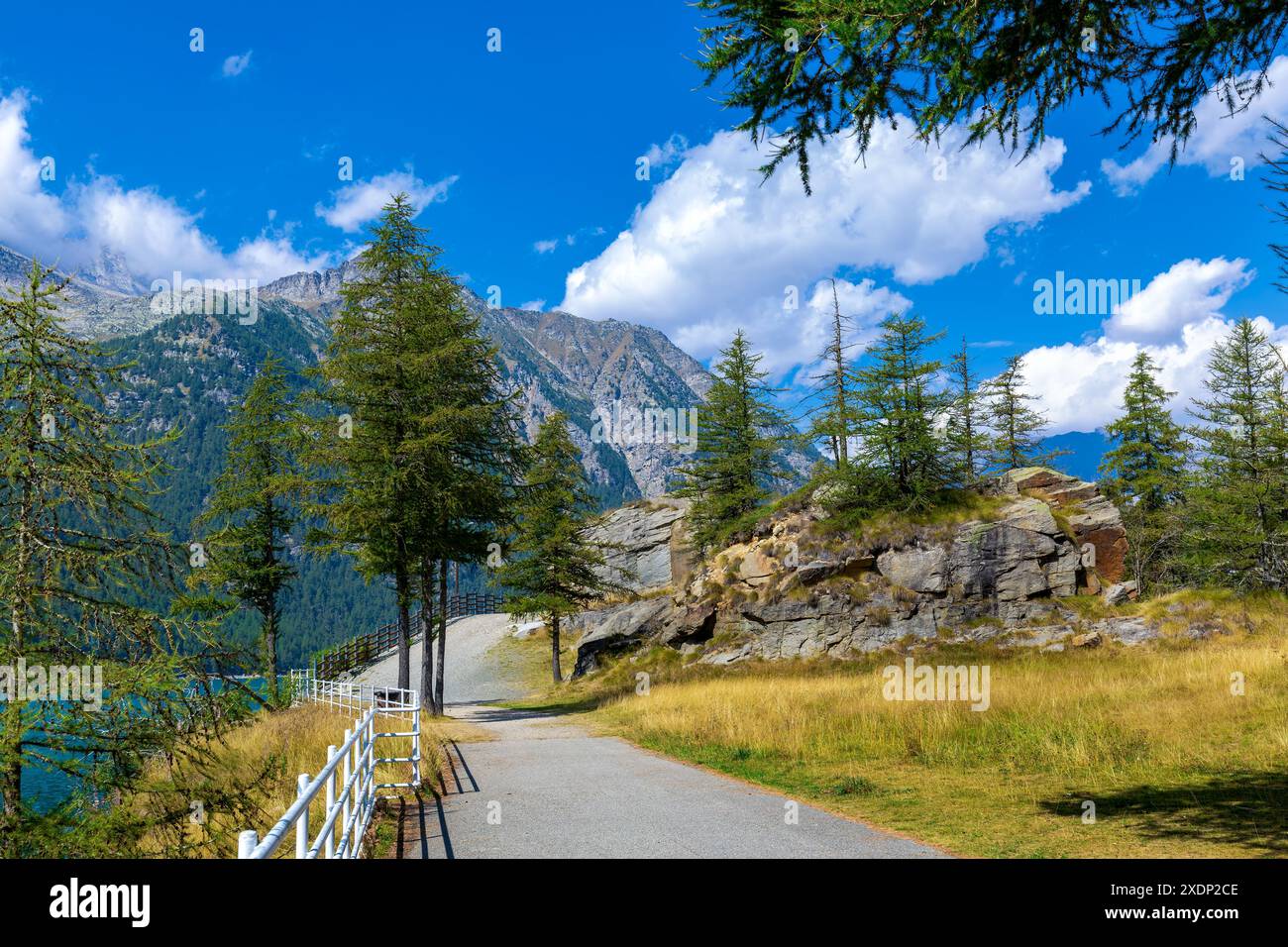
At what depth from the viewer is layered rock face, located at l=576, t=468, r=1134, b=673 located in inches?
1088

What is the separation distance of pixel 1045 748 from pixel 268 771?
11.1 m

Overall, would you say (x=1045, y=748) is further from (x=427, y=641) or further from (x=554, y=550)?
(x=554, y=550)

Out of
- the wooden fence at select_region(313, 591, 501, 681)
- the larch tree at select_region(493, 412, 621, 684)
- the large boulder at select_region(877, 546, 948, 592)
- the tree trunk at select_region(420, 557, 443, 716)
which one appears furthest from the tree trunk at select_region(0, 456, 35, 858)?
the wooden fence at select_region(313, 591, 501, 681)

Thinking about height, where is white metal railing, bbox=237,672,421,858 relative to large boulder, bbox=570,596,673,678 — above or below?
above

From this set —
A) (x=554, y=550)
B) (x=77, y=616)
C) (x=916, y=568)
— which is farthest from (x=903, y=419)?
(x=77, y=616)

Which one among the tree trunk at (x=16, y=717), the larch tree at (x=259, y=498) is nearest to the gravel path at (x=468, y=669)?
the larch tree at (x=259, y=498)

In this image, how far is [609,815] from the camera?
9109 mm

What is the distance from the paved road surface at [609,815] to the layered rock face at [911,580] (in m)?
13.8

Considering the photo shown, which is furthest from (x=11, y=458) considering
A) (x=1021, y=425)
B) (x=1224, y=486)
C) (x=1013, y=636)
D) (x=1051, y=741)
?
(x=1021, y=425)

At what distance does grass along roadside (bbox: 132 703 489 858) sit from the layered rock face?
39.6 feet

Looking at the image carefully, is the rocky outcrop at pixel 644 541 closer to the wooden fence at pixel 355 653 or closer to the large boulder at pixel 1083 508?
the wooden fence at pixel 355 653

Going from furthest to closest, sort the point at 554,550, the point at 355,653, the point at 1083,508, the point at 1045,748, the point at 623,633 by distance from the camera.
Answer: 1. the point at 355,653
2. the point at 554,550
3. the point at 623,633
4. the point at 1083,508
5. the point at 1045,748

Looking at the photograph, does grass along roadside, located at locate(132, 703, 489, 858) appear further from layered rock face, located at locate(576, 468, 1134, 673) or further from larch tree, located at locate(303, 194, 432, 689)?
layered rock face, located at locate(576, 468, 1134, 673)

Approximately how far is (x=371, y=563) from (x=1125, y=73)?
2155cm
